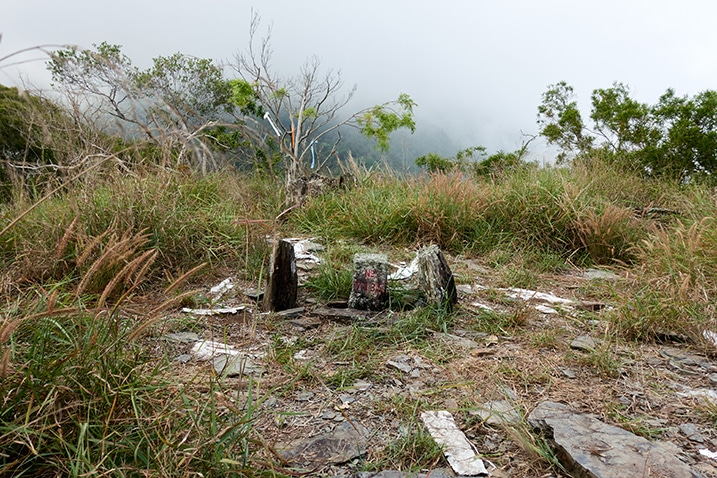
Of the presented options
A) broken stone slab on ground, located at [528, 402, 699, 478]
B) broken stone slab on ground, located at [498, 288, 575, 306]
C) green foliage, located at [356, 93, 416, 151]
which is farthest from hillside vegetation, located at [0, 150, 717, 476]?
green foliage, located at [356, 93, 416, 151]

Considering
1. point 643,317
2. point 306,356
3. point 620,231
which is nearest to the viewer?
point 306,356

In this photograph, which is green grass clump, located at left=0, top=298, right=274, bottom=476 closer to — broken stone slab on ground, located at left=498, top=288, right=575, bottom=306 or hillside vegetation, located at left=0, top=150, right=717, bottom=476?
hillside vegetation, located at left=0, top=150, right=717, bottom=476

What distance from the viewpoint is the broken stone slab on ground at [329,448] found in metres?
1.47

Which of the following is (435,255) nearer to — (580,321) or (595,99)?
(580,321)

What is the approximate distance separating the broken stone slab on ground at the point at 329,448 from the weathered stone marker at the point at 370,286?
121 cm

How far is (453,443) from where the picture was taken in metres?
1.53

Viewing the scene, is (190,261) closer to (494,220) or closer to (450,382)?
(450,382)

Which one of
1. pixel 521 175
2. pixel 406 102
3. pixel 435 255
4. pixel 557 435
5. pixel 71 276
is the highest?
pixel 406 102

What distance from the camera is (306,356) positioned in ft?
7.57

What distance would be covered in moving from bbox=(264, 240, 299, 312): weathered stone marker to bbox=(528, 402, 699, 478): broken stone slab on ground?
167 centimetres

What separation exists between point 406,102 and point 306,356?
14.0m

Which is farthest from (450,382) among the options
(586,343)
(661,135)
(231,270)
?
(661,135)

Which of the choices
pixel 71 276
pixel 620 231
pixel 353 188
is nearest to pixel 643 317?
pixel 620 231

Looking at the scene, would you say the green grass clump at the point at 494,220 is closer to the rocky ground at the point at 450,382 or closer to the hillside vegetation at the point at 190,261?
the hillside vegetation at the point at 190,261
